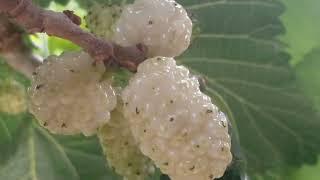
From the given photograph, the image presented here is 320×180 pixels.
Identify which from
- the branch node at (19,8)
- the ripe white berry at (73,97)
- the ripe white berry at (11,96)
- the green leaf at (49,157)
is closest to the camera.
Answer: the branch node at (19,8)

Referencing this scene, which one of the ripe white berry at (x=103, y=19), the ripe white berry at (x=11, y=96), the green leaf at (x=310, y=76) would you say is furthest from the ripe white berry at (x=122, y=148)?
the green leaf at (x=310, y=76)

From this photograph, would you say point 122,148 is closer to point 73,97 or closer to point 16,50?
point 73,97

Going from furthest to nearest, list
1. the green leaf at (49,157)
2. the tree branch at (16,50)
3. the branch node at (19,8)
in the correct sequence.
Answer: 1. the green leaf at (49,157)
2. the tree branch at (16,50)
3. the branch node at (19,8)

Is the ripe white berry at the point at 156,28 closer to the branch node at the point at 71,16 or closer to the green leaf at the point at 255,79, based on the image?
the branch node at the point at 71,16

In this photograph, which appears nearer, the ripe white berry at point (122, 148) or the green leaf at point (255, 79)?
the ripe white berry at point (122, 148)

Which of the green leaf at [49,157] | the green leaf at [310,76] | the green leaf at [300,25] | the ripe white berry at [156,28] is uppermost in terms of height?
the ripe white berry at [156,28]

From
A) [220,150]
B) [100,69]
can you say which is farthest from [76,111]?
[220,150]

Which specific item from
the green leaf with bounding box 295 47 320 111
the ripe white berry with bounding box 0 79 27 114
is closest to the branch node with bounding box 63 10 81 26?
the ripe white berry with bounding box 0 79 27 114

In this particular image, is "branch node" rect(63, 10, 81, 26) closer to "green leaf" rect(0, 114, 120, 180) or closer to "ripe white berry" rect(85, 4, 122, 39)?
"ripe white berry" rect(85, 4, 122, 39)
